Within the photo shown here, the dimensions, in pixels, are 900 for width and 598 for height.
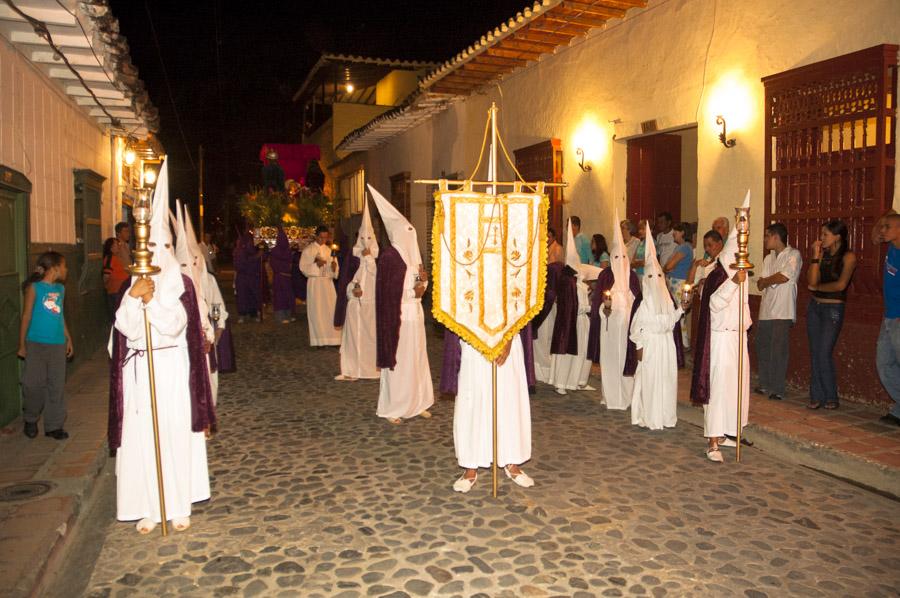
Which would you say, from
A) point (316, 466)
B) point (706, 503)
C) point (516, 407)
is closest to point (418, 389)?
point (316, 466)

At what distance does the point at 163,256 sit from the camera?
14.9ft

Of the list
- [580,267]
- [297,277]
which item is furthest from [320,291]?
[580,267]

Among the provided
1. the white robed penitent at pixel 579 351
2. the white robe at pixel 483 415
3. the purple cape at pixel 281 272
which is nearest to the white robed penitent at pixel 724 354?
the white robe at pixel 483 415

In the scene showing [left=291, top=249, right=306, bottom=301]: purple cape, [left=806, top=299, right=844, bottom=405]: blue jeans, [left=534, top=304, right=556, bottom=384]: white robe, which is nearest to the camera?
[left=806, top=299, right=844, bottom=405]: blue jeans

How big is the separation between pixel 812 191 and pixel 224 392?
283 inches

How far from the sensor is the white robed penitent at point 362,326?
31.0 feet

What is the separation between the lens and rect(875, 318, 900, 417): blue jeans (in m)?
6.52

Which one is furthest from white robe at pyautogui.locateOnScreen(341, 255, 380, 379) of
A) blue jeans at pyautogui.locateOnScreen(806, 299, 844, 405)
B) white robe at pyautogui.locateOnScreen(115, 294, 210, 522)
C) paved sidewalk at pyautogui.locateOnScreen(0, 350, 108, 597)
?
blue jeans at pyautogui.locateOnScreen(806, 299, 844, 405)

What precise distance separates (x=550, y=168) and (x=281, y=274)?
595cm

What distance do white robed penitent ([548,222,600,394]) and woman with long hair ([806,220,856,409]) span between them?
2.38 meters

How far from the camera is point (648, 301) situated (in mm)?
6887

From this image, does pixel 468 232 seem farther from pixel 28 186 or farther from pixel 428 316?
pixel 428 316

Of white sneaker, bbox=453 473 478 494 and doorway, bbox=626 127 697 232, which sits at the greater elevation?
doorway, bbox=626 127 697 232

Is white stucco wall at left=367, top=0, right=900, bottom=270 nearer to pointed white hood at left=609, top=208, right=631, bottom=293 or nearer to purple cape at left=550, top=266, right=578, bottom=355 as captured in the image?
pointed white hood at left=609, top=208, right=631, bottom=293
